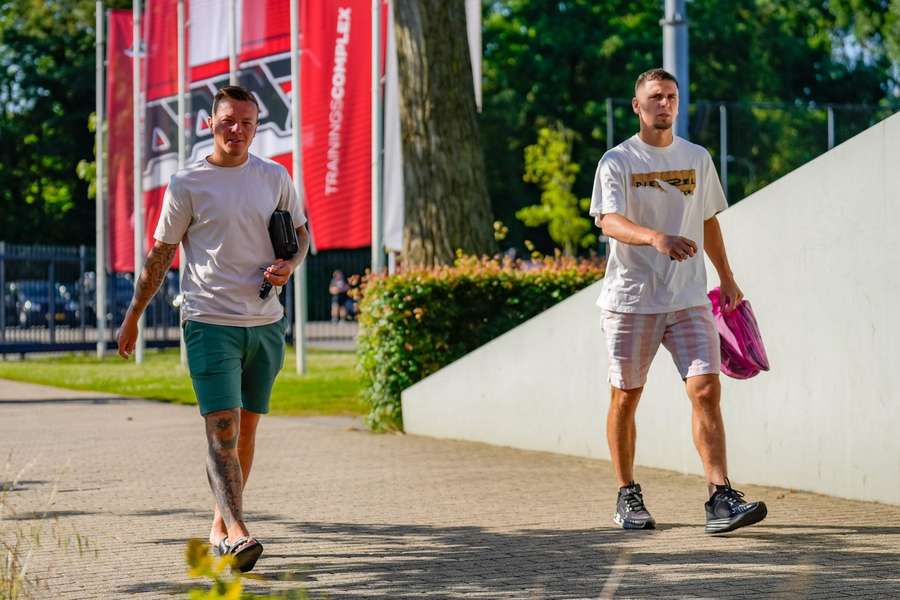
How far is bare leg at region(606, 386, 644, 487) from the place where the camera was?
684cm

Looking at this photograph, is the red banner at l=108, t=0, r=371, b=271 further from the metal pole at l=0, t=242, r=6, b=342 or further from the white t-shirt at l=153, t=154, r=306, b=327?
the white t-shirt at l=153, t=154, r=306, b=327

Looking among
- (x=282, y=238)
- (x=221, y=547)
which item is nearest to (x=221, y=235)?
(x=282, y=238)

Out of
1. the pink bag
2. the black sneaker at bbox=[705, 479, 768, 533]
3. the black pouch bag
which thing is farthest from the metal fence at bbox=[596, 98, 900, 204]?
the black pouch bag

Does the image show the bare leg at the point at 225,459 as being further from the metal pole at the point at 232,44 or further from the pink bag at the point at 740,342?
the metal pole at the point at 232,44

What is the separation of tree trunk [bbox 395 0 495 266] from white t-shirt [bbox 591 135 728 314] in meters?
6.69

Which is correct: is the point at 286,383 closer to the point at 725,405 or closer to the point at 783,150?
the point at 725,405

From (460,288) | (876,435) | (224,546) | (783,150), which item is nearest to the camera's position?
(224,546)

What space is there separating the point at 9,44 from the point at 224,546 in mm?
47129

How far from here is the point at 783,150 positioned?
2759 cm

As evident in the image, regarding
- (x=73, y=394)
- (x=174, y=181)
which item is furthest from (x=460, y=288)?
(x=73, y=394)

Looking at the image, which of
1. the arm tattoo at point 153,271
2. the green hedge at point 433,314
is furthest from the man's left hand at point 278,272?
the green hedge at point 433,314

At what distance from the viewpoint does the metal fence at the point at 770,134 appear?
2469cm

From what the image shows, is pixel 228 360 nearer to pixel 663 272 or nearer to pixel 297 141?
pixel 663 272

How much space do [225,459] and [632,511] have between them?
189cm
